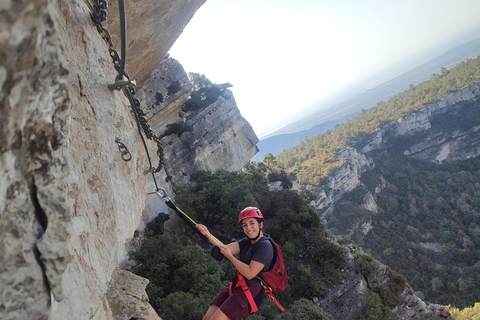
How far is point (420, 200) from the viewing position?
58219mm

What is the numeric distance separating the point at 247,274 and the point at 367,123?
98.6m

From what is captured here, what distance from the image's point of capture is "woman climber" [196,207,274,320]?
13.5ft

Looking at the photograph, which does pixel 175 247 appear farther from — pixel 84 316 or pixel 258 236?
pixel 84 316

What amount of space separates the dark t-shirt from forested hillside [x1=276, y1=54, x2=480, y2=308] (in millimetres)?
38103

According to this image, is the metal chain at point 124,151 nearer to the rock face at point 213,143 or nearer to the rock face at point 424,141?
the rock face at point 213,143

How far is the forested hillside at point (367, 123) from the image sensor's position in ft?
249

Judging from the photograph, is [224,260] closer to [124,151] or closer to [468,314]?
[124,151]

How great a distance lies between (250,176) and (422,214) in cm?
4495

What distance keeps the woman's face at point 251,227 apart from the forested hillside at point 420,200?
3821 cm

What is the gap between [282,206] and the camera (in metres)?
21.7

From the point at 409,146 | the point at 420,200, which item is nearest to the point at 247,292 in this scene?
the point at 420,200

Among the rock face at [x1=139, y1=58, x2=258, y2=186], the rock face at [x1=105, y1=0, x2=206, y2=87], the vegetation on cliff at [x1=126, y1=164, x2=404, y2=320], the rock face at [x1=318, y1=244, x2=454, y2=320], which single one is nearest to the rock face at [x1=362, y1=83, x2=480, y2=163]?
the rock face at [x1=139, y1=58, x2=258, y2=186]

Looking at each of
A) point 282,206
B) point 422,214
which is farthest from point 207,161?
point 422,214

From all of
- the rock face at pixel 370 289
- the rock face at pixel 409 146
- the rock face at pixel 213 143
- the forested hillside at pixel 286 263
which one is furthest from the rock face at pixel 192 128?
the rock face at pixel 409 146
